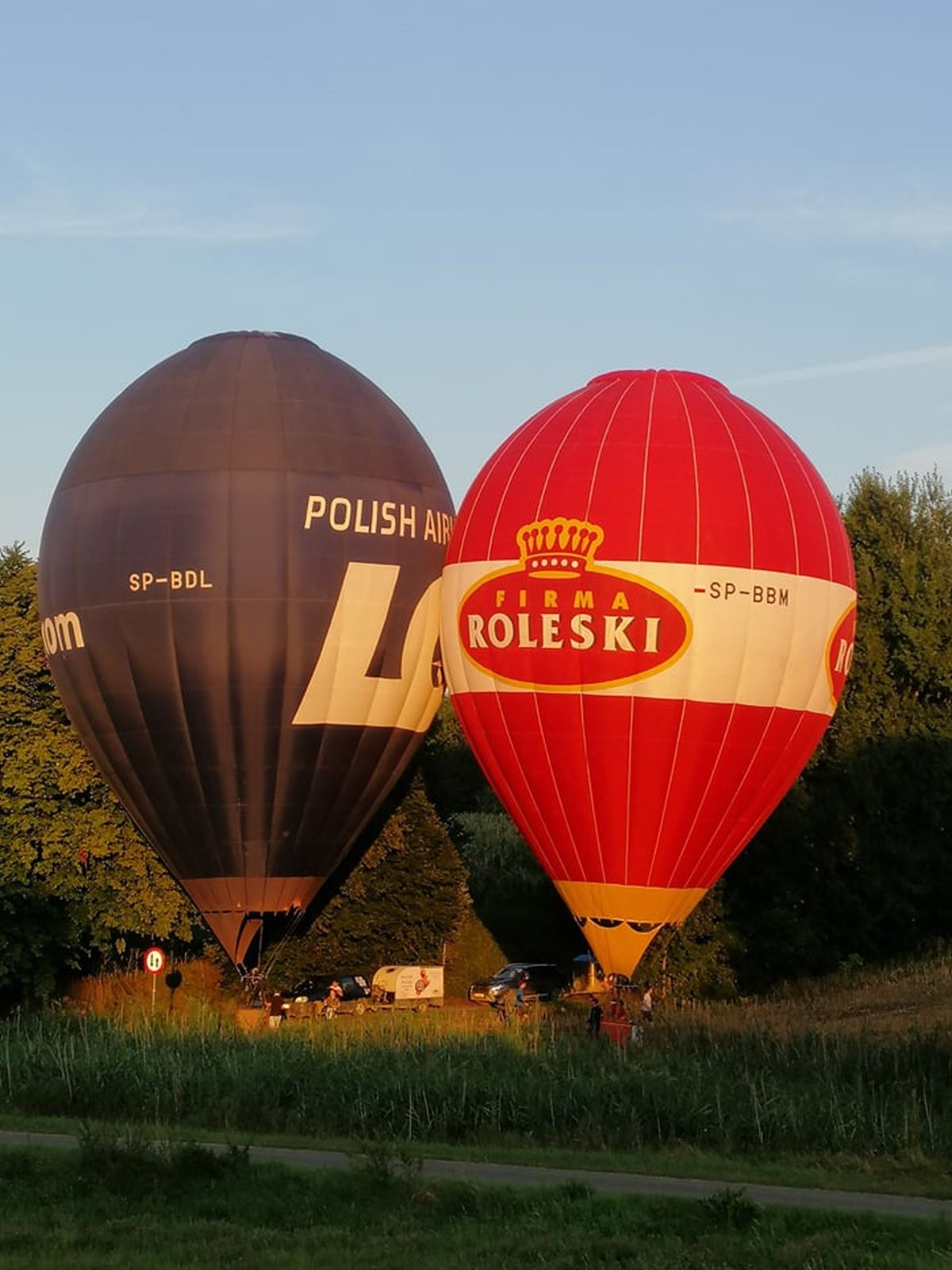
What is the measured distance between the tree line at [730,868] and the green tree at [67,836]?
45 mm

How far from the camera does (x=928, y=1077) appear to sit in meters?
29.0

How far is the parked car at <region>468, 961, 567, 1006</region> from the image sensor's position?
54.0 metres

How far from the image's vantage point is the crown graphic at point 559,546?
36.4m

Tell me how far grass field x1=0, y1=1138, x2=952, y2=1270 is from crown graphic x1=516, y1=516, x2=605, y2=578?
1600cm

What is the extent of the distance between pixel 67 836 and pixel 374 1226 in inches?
1256

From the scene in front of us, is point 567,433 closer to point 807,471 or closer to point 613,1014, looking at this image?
point 807,471

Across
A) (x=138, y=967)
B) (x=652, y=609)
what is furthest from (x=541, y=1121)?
(x=138, y=967)

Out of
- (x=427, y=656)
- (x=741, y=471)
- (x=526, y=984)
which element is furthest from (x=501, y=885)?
(x=741, y=471)

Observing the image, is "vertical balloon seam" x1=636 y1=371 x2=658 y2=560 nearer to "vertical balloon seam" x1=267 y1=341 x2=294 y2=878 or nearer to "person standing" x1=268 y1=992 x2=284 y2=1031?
"vertical balloon seam" x1=267 y1=341 x2=294 y2=878

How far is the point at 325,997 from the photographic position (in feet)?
164

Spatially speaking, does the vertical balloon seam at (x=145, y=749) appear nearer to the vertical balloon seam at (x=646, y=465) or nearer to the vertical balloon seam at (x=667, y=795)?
the vertical balloon seam at (x=667, y=795)

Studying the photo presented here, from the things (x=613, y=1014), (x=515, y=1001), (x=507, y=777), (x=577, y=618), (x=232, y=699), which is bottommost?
(x=613, y=1014)

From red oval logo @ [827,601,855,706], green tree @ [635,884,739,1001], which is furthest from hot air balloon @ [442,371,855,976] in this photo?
green tree @ [635,884,739,1001]

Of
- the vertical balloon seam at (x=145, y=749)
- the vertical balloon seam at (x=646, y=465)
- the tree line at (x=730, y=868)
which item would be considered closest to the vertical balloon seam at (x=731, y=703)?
the vertical balloon seam at (x=646, y=465)
